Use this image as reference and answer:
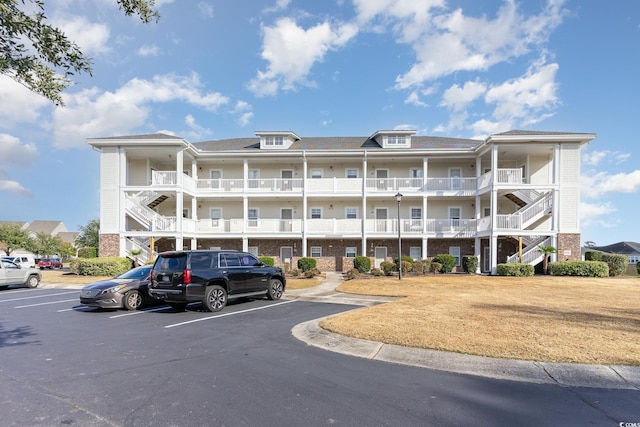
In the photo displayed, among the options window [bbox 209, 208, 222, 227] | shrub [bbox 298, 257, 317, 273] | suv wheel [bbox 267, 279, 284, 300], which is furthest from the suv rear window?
window [bbox 209, 208, 222, 227]

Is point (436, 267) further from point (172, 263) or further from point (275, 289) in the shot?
point (172, 263)

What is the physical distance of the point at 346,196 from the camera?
26906 millimetres

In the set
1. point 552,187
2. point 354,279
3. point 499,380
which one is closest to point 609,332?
point 499,380

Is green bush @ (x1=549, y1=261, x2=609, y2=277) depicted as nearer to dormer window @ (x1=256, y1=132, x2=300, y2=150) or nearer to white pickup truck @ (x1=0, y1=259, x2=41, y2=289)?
dormer window @ (x1=256, y1=132, x2=300, y2=150)

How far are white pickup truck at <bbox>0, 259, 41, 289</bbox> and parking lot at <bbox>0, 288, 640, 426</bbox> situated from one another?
42.7 ft

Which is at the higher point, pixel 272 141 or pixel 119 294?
pixel 272 141

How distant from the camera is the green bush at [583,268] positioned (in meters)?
21.2

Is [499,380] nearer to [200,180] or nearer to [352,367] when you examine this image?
[352,367]

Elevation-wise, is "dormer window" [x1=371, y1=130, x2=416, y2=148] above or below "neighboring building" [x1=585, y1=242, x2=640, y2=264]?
above

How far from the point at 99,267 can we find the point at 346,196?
16.7 meters

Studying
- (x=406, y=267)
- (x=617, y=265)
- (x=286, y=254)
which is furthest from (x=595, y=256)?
(x=286, y=254)

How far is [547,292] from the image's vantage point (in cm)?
1440

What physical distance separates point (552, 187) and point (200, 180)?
24.1 meters

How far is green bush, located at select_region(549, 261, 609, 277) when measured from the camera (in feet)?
69.4
